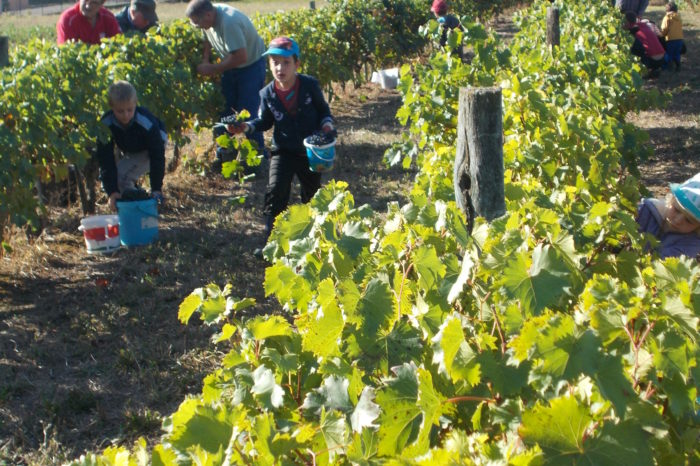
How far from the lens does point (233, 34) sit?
7.80 meters

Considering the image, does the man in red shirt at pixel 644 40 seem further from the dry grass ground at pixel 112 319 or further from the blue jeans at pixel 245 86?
the blue jeans at pixel 245 86

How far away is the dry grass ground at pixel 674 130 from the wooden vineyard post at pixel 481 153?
17.4 ft

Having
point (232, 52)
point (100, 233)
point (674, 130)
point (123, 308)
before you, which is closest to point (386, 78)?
point (674, 130)

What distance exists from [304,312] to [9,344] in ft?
9.84

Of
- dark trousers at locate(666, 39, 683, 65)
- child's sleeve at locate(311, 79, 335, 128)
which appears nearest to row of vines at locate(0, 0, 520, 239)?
child's sleeve at locate(311, 79, 335, 128)

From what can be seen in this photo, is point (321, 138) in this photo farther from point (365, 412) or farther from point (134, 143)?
point (365, 412)

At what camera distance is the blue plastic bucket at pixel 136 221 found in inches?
232

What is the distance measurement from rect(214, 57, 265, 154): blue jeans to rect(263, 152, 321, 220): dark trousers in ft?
8.63

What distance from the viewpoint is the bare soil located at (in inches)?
150

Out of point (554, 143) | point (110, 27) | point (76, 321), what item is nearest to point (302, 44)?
point (110, 27)

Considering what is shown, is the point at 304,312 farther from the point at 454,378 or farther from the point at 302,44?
the point at 302,44

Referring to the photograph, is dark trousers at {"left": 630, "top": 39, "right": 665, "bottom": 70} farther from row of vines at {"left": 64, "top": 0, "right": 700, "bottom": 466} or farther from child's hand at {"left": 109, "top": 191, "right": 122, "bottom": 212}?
row of vines at {"left": 64, "top": 0, "right": 700, "bottom": 466}

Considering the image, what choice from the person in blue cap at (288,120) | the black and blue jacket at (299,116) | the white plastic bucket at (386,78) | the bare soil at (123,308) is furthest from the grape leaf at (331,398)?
the white plastic bucket at (386,78)

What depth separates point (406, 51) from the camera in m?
15.9
